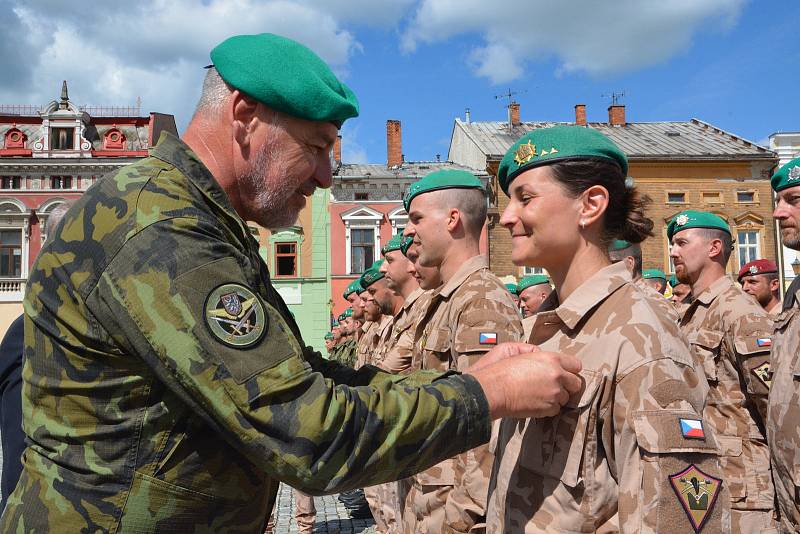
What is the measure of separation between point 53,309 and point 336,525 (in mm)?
7512

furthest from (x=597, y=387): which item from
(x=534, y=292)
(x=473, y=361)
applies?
(x=534, y=292)

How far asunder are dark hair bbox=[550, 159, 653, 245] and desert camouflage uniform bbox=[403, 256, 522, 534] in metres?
Result: 1.08

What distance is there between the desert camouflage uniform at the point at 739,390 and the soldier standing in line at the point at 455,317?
203cm

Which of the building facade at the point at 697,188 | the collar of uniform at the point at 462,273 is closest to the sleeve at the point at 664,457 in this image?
the collar of uniform at the point at 462,273

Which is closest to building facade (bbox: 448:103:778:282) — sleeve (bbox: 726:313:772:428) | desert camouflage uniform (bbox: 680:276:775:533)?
desert camouflage uniform (bbox: 680:276:775:533)

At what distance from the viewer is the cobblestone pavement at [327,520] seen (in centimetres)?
842

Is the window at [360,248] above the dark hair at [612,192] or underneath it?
above

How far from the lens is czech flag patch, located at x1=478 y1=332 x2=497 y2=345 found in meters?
3.54

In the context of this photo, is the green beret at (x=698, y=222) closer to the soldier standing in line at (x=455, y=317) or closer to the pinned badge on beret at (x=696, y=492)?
the soldier standing in line at (x=455, y=317)

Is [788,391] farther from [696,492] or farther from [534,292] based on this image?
[534,292]

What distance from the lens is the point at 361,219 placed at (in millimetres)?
34375

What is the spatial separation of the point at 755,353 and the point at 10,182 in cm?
3568

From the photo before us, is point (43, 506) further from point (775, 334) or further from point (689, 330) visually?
point (689, 330)

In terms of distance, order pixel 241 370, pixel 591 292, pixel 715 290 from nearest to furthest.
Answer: pixel 241 370, pixel 591 292, pixel 715 290
